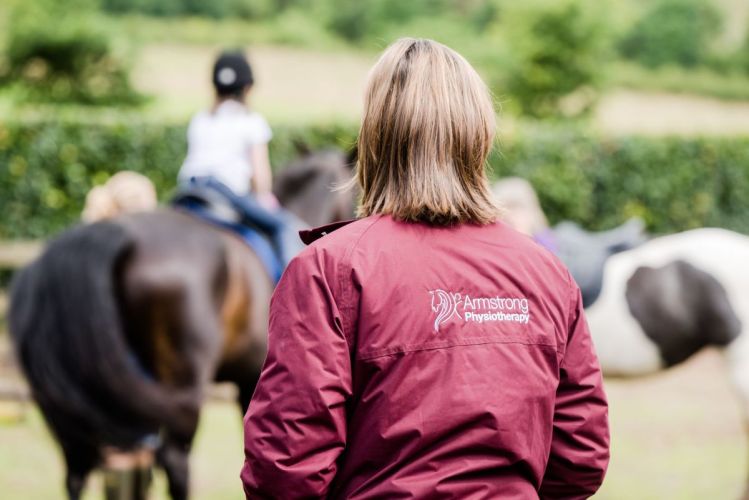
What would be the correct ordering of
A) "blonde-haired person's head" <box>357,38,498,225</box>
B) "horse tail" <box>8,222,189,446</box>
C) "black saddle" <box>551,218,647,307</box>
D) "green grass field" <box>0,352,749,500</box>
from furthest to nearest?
"green grass field" <box>0,352,749,500</box> → "black saddle" <box>551,218,647,307</box> → "horse tail" <box>8,222,189,446</box> → "blonde-haired person's head" <box>357,38,498,225</box>

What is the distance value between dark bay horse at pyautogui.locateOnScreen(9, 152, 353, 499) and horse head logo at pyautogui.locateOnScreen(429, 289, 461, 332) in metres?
3.05

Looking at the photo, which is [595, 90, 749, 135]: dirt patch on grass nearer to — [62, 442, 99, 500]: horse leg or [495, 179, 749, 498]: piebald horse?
[495, 179, 749, 498]: piebald horse

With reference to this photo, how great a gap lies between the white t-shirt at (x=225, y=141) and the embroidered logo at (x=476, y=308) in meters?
3.83

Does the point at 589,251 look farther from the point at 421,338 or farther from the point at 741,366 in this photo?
the point at 421,338

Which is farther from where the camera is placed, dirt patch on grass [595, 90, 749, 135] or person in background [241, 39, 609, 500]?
dirt patch on grass [595, 90, 749, 135]

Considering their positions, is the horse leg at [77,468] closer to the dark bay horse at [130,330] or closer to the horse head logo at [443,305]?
the dark bay horse at [130,330]

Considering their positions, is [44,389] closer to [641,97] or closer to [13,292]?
[13,292]

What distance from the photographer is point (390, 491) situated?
1670mm

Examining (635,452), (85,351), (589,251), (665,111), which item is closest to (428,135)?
(85,351)

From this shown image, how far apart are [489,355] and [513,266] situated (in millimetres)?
183

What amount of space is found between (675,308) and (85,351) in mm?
Answer: 3299

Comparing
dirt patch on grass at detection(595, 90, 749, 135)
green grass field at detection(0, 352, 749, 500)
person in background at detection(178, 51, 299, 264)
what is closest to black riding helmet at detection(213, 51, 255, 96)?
person in background at detection(178, 51, 299, 264)

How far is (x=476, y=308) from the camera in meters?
1.75

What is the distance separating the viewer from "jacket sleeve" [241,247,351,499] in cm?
165
